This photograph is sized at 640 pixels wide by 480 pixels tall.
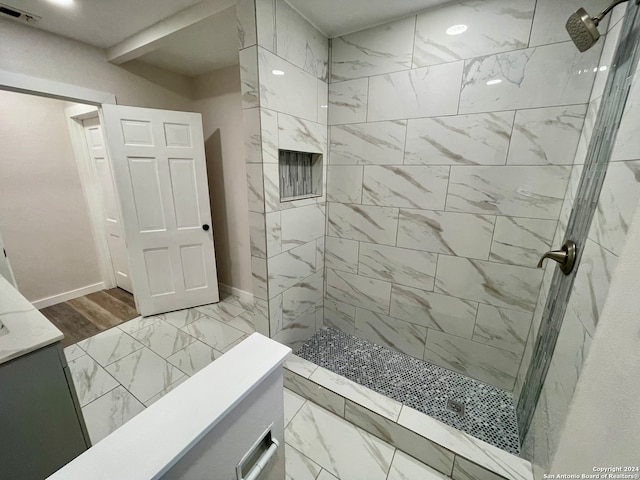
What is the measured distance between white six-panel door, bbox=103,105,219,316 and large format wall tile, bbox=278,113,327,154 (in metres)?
1.25

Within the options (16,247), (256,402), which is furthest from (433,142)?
(16,247)

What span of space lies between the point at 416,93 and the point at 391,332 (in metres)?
1.71

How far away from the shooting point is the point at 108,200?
2633 millimetres

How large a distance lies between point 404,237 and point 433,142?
0.64 metres

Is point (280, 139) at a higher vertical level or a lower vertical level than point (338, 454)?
higher

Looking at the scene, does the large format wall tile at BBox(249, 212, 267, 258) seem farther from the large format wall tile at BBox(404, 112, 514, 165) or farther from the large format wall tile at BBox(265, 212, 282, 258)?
the large format wall tile at BBox(404, 112, 514, 165)

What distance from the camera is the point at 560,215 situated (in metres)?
1.32

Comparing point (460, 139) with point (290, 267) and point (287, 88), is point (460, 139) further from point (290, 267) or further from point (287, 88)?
point (290, 267)

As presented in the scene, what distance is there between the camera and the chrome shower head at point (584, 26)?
2.82ft

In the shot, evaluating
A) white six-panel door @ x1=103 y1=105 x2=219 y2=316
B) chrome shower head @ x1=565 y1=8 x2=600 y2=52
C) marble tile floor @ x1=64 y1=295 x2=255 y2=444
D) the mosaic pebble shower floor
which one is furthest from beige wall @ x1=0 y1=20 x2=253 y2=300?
chrome shower head @ x1=565 y1=8 x2=600 y2=52

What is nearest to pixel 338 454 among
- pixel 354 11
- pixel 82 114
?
pixel 354 11

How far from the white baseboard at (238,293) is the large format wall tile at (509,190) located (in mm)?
2191

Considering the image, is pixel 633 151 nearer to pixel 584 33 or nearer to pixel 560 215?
pixel 584 33

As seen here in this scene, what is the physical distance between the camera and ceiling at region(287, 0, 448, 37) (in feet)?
4.51
